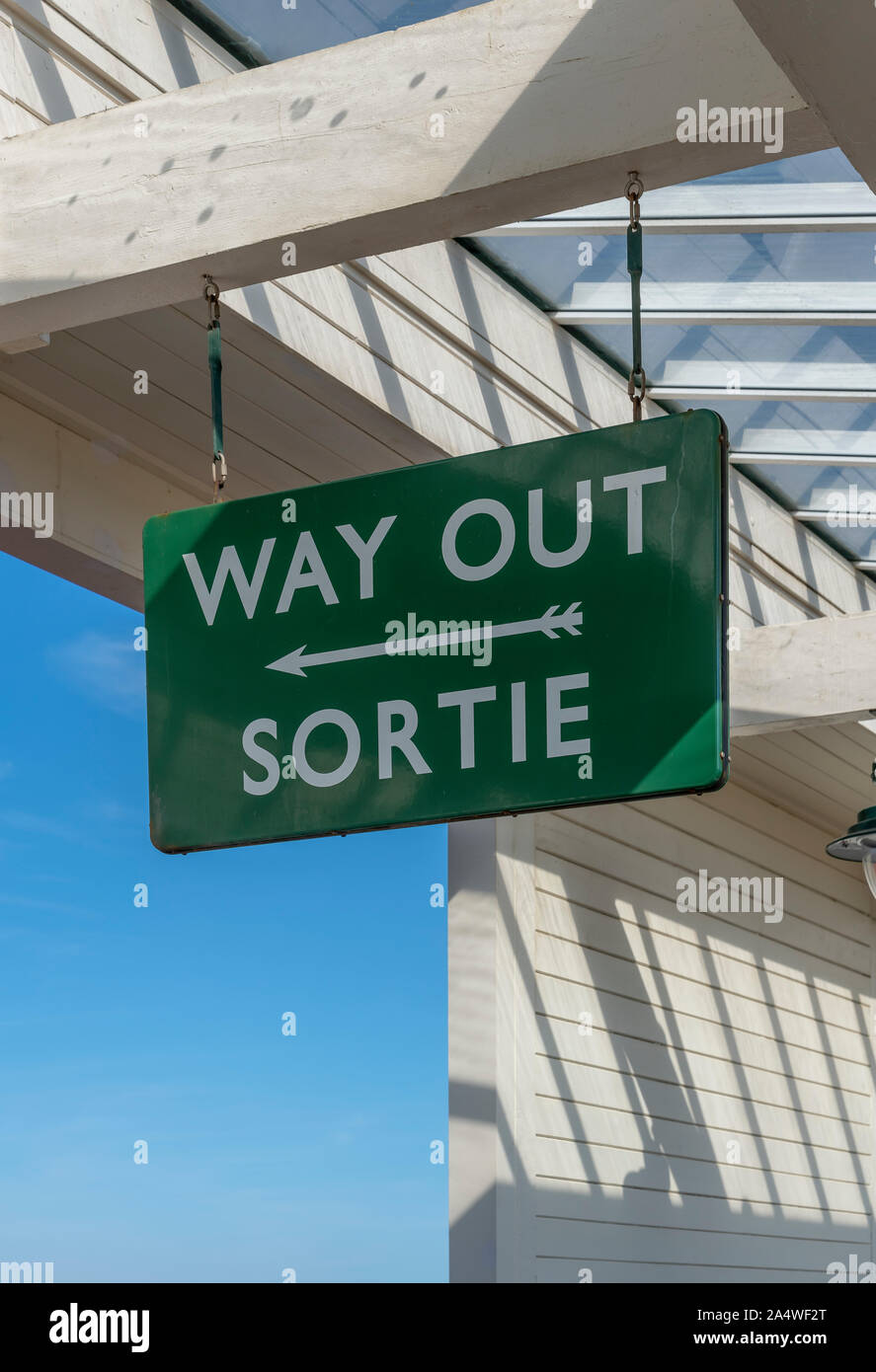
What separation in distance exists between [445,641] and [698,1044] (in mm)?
4279

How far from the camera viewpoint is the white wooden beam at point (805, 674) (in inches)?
198

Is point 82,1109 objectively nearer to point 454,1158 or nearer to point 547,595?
point 454,1158

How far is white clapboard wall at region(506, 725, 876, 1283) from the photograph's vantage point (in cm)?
518

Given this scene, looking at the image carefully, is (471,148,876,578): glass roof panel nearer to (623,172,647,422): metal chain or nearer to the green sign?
(623,172,647,422): metal chain

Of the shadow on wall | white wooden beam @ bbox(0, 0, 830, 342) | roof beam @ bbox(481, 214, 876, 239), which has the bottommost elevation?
the shadow on wall

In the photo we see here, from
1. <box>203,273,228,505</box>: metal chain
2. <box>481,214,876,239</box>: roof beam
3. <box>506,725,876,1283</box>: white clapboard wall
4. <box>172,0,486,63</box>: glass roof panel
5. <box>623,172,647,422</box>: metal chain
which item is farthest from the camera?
<box>506,725,876,1283</box>: white clapboard wall

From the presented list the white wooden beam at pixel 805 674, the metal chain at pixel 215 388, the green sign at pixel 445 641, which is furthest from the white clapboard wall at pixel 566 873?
the green sign at pixel 445 641

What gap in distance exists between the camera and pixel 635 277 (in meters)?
2.26

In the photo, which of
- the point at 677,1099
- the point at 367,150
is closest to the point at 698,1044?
the point at 677,1099

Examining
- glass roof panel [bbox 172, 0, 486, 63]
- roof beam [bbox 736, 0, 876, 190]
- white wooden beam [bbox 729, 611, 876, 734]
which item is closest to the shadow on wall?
white wooden beam [bbox 729, 611, 876, 734]

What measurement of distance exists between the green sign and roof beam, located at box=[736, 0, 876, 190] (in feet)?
1.30

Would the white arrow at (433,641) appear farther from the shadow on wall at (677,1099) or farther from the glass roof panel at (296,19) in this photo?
the shadow on wall at (677,1099)

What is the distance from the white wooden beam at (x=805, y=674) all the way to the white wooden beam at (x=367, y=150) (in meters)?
2.83

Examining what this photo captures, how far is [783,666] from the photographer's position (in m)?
5.14
